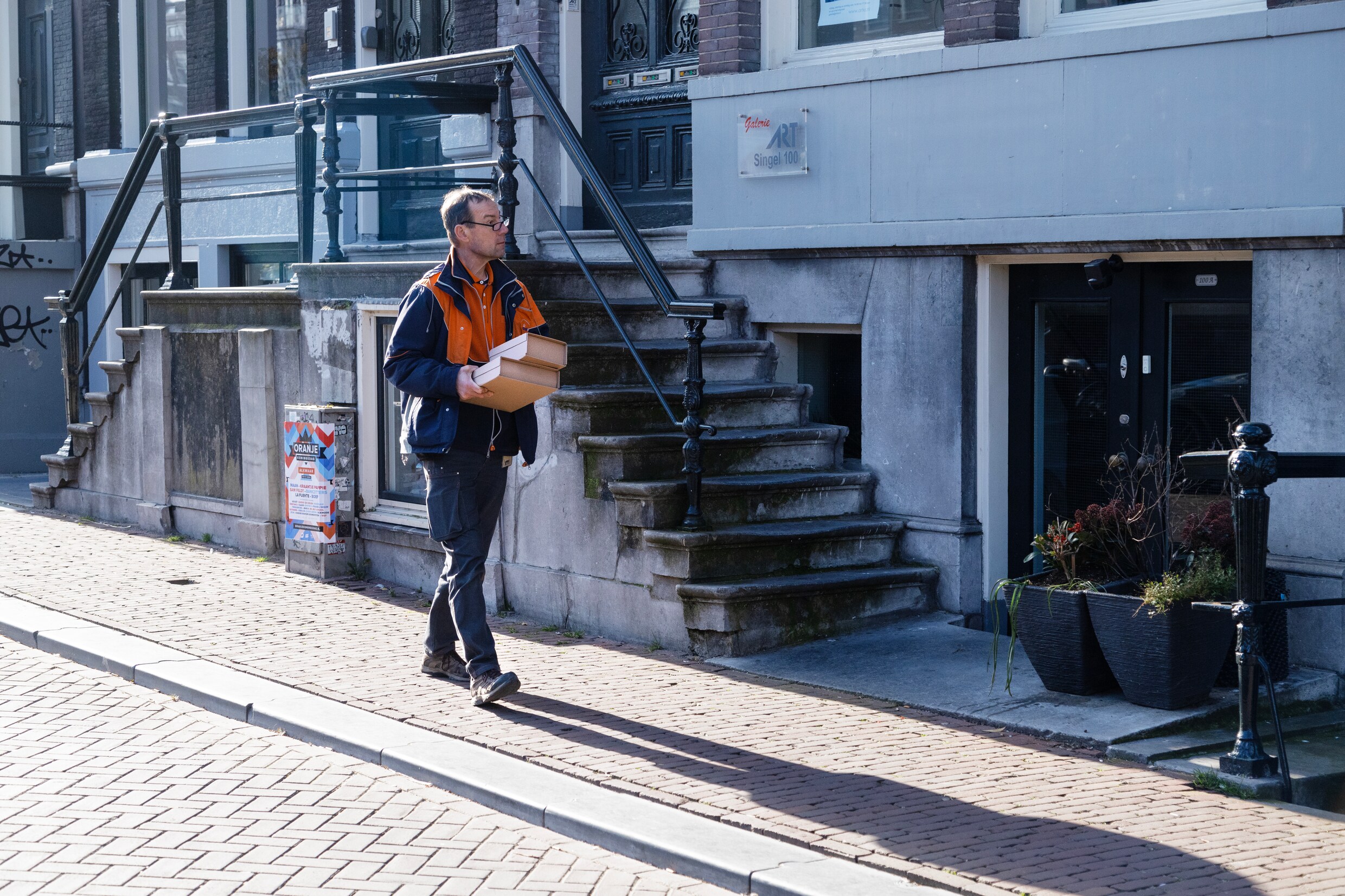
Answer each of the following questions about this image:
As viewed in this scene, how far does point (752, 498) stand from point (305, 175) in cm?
431

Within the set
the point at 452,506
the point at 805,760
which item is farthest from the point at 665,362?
the point at 805,760

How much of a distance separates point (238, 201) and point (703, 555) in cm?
1023

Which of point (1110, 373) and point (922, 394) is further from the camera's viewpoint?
Result: point (922, 394)

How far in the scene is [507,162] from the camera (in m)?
8.75

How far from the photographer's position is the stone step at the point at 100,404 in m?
12.5

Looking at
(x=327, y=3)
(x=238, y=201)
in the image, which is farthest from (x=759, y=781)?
(x=238, y=201)

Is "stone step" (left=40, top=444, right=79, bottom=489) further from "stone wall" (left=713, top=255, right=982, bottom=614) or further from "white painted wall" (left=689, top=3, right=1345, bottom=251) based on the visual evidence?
"stone wall" (left=713, top=255, right=982, bottom=614)

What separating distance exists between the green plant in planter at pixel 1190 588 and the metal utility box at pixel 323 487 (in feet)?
17.1

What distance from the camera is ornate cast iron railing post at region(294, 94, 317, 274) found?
10.6m

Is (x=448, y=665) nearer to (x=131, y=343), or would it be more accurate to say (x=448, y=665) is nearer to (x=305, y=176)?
(x=305, y=176)

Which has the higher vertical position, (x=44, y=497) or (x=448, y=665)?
(x=44, y=497)

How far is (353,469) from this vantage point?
Answer: 9961mm

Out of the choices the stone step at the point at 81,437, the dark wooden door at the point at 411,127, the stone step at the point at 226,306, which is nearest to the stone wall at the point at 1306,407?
the stone step at the point at 226,306

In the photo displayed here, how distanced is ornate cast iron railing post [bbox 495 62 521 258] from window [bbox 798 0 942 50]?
1.87 m
